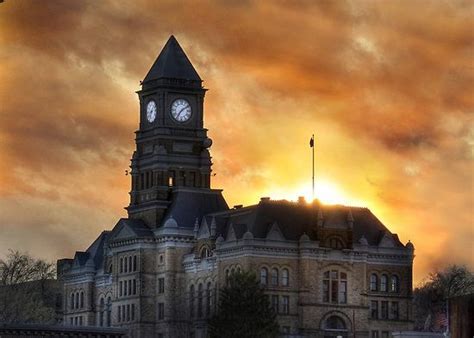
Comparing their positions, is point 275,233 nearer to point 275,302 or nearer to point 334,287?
point 275,302

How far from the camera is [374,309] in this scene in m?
168

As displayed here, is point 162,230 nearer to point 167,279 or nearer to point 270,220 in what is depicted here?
point 167,279

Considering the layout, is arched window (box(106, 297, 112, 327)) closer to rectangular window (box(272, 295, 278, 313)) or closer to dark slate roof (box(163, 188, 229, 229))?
dark slate roof (box(163, 188, 229, 229))

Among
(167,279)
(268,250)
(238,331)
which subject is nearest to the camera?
(238,331)

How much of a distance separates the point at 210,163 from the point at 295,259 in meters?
24.4

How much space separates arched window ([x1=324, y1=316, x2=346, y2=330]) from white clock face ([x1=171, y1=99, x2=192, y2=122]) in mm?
32829

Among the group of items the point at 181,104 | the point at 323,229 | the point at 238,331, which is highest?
the point at 181,104

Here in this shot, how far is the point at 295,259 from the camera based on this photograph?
539 ft

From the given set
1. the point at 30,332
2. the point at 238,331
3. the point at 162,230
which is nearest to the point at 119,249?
the point at 162,230

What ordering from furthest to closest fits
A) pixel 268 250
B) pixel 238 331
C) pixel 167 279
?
1. pixel 167 279
2. pixel 268 250
3. pixel 238 331

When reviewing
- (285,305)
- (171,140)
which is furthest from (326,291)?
(171,140)

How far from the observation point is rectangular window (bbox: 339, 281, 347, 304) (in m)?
166

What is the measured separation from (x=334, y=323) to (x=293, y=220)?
11.2m

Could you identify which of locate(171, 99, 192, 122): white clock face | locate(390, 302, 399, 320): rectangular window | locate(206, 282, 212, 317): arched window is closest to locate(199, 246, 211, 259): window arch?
locate(206, 282, 212, 317): arched window
